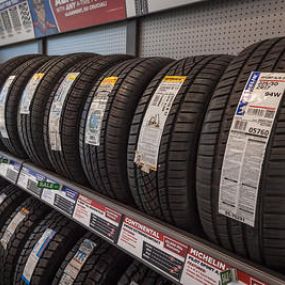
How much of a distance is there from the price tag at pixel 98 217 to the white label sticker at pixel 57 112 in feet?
0.75

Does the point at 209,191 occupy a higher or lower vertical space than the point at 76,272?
higher

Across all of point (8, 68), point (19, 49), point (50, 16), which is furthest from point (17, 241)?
point (19, 49)

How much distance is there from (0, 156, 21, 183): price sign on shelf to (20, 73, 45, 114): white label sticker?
10.6 inches

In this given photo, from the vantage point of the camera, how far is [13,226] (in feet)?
5.66

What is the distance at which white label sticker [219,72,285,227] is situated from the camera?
65 cm

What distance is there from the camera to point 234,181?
679 mm

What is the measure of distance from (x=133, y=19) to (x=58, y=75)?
689 mm

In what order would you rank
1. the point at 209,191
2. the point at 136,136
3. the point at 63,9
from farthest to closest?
the point at 63,9 → the point at 136,136 → the point at 209,191

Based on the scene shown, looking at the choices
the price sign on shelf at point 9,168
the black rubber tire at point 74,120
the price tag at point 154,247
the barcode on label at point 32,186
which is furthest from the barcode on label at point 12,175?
the price tag at point 154,247

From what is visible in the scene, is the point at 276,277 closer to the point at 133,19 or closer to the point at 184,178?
the point at 184,178

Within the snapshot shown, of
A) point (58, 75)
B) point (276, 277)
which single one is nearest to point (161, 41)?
point (58, 75)

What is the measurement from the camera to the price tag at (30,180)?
1.39 meters

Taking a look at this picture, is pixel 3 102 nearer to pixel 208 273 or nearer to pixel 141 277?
pixel 141 277

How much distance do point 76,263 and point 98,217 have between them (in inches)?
13.4
